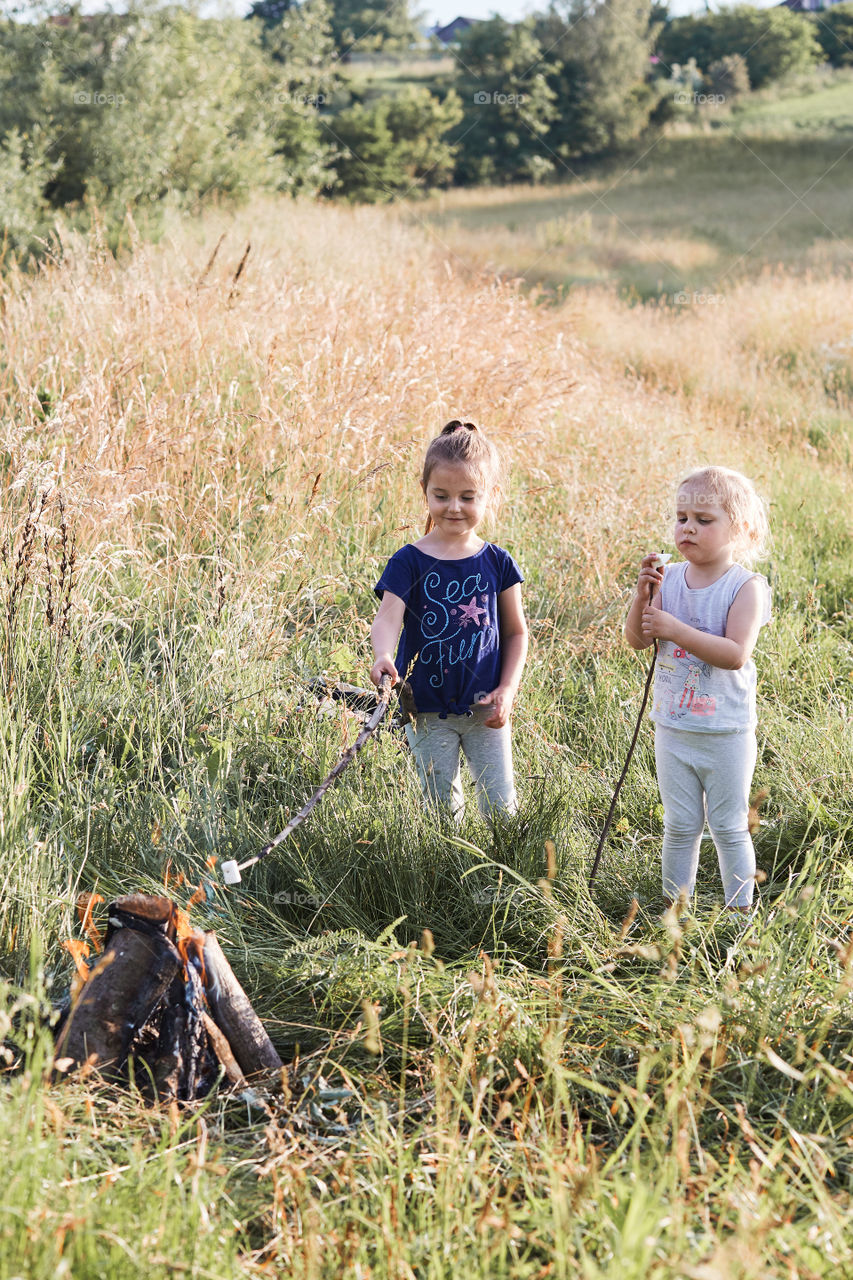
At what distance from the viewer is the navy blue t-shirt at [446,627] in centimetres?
274

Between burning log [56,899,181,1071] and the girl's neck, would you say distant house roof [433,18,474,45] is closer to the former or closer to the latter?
the girl's neck

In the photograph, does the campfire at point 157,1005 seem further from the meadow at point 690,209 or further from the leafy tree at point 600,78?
the leafy tree at point 600,78

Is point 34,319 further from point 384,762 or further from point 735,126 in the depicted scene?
point 735,126

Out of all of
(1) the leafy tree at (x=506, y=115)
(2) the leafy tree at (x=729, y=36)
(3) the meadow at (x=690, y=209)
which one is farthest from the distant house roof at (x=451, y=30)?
(3) the meadow at (x=690, y=209)

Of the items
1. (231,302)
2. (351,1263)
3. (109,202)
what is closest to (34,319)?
(231,302)

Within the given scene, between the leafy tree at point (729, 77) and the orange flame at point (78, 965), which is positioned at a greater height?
the leafy tree at point (729, 77)

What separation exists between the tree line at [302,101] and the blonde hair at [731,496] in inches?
239

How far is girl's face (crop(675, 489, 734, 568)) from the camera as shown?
250 cm

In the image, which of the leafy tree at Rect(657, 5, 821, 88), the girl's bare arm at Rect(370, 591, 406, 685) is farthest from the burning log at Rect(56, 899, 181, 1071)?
the leafy tree at Rect(657, 5, 821, 88)

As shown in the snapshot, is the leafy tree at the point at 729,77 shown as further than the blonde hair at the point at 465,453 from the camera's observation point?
Yes

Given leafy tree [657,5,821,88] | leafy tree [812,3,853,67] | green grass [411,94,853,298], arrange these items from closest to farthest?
green grass [411,94,853,298] → leafy tree [657,5,821,88] → leafy tree [812,3,853,67]

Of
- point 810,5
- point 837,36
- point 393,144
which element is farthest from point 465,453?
point 810,5

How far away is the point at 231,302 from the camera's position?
221 inches

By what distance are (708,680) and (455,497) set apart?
81cm
